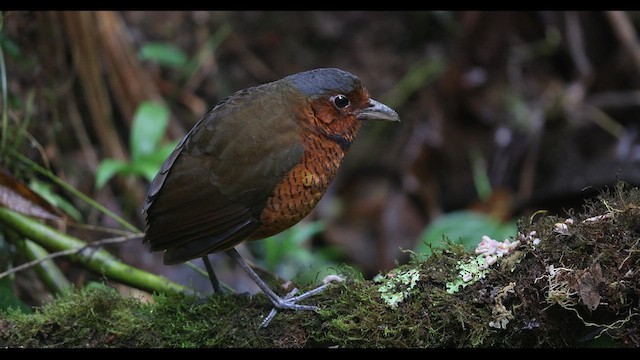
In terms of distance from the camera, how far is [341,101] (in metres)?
3.05

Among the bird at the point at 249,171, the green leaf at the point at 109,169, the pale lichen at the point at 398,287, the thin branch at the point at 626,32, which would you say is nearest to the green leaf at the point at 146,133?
the green leaf at the point at 109,169

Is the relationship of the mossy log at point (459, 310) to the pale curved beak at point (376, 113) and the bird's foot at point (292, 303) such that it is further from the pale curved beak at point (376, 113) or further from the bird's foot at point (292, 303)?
the pale curved beak at point (376, 113)

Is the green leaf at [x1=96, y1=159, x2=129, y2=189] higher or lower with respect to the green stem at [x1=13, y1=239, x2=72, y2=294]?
higher

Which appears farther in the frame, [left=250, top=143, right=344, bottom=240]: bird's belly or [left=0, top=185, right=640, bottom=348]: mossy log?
[left=250, top=143, right=344, bottom=240]: bird's belly

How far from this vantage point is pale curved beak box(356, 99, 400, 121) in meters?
3.11

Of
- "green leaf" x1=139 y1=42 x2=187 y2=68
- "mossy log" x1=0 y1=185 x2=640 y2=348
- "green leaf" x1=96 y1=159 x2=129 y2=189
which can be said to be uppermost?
"green leaf" x1=139 y1=42 x2=187 y2=68

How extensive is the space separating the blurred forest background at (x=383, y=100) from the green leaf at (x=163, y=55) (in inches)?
0.7

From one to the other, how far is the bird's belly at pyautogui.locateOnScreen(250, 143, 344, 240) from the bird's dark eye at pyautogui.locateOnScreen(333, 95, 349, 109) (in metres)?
0.26

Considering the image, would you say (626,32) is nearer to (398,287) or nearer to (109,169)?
(109,169)

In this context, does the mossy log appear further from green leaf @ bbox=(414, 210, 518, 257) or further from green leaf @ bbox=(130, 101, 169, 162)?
green leaf @ bbox=(414, 210, 518, 257)

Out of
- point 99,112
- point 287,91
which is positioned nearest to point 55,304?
point 287,91

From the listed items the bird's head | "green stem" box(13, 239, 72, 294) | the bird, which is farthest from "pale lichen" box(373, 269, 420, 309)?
"green stem" box(13, 239, 72, 294)

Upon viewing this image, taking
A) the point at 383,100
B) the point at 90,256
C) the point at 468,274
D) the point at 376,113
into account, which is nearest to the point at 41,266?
the point at 90,256

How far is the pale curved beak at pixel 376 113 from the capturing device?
122 inches
